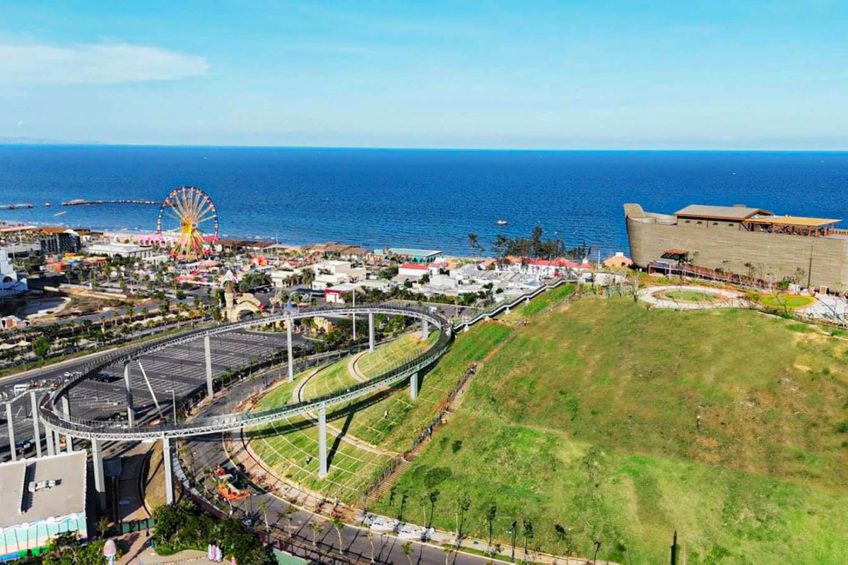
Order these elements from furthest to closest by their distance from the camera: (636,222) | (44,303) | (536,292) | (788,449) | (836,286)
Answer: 1. (44,303)
2. (636,222)
3. (536,292)
4. (836,286)
5. (788,449)

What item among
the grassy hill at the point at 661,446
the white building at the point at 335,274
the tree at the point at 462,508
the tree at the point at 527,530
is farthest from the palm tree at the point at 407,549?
the white building at the point at 335,274

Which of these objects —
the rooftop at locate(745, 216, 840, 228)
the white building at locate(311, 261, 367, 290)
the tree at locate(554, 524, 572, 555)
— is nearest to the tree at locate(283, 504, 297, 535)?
the tree at locate(554, 524, 572, 555)

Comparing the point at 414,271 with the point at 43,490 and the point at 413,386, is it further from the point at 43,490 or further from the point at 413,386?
the point at 43,490

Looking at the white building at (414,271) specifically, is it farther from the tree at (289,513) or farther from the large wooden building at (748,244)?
the tree at (289,513)

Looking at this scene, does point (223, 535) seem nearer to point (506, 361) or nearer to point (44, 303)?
point (506, 361)

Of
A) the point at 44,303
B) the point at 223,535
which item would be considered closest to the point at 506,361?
the point at 223,535

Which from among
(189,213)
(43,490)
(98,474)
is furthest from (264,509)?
(189,213)

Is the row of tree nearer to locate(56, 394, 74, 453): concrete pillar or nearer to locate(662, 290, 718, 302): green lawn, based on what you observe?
locate(662, 290, 718, 302): green lawn
